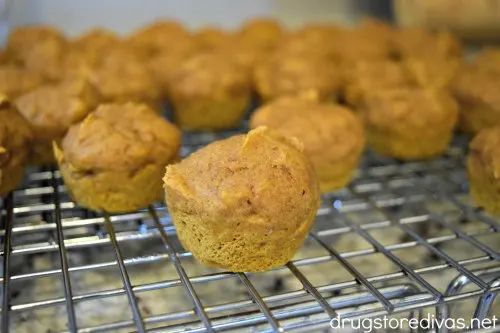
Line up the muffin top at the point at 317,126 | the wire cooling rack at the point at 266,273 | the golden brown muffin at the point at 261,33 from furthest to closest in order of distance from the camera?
1. the golden brown muffin at the point at 261,33
2. the muffin top at the point at 317,126
3. the wire cooling rack at the point at 266,273

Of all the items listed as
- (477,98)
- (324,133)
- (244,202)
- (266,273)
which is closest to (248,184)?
(244,202)

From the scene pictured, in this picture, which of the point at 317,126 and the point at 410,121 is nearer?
the point at 317,126

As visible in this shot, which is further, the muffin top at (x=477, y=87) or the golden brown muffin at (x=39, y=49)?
the golden brown muffin at (x=39, y=49)

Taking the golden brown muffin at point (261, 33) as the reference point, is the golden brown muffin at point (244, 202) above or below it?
below

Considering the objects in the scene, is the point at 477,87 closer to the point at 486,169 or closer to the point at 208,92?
the point at 486,169

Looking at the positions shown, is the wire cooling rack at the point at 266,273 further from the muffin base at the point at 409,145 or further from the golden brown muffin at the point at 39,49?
the golden brown muffin at the point at 39,49

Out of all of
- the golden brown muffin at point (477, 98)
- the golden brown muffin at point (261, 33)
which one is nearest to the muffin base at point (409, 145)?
the golden brown muffin at point (477, 98)

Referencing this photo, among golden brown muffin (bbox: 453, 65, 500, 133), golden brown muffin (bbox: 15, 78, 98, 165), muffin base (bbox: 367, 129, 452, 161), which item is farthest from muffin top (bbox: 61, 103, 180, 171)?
golden brown muffin (bbox: 453, 65, 500, 133)
